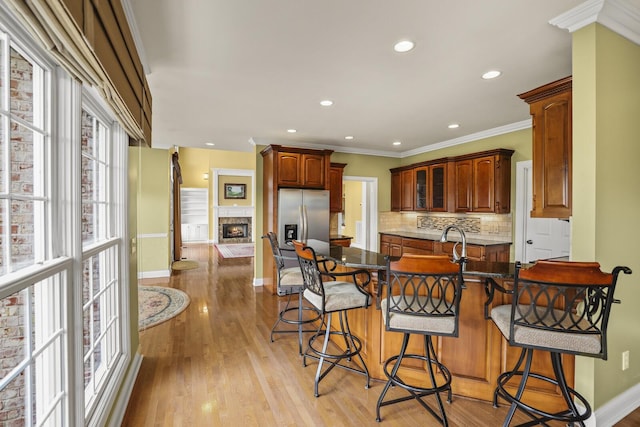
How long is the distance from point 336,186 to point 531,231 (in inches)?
122

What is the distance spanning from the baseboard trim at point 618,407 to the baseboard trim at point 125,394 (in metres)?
2.98

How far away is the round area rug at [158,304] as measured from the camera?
3764 millimetres

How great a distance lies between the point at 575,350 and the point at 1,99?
2.65m

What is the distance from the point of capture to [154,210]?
5836 mm

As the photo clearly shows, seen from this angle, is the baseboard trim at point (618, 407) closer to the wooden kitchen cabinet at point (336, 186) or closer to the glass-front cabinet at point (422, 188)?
the glass-front cabinet at point (422, 188)

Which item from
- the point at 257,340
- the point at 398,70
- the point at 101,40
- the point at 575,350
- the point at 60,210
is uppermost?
the point at 398,70

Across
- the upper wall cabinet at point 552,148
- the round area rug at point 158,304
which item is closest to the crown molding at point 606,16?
Answer: the upper wall cabinet at point 552,148

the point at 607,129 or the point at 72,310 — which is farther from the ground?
the point at 607,129

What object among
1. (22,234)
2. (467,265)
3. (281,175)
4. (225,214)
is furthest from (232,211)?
(22,234)

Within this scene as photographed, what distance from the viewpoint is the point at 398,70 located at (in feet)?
8.61

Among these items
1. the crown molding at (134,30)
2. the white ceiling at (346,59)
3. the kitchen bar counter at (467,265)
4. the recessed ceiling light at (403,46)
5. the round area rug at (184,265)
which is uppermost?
the white ceiling at (346,59)

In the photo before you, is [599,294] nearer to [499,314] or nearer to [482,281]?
[499,314]

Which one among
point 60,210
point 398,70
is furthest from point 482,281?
point 60,210

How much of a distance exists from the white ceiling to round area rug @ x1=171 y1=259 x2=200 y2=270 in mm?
3677
